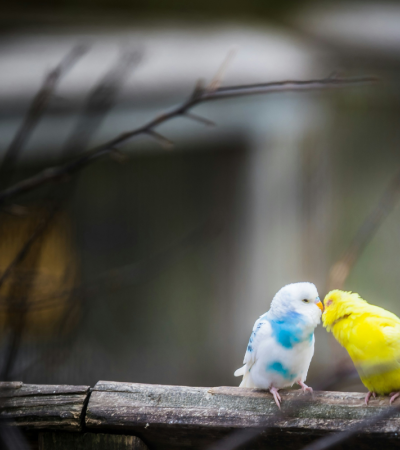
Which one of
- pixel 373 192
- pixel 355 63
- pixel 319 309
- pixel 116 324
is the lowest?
pixel 116 324

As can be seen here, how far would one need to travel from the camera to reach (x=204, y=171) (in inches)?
63.3

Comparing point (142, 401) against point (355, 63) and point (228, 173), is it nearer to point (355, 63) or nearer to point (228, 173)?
point (228, 173)

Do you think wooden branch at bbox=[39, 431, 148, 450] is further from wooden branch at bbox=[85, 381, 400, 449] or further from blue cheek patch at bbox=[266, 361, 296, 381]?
blue cheek patch at bbox=[266, 361, 296, 381]

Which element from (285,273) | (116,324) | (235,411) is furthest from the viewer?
(116,324)

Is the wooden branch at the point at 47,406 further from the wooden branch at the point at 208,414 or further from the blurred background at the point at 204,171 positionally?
the blurred background at the point at 204,171

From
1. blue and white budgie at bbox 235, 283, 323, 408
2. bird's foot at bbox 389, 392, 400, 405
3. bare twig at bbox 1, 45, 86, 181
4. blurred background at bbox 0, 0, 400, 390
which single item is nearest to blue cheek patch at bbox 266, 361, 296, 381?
blue and white budgie at bbox 235, 283, 323, 408

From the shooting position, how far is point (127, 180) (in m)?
1.65

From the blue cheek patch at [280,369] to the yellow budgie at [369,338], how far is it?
Result: 73 millimetres

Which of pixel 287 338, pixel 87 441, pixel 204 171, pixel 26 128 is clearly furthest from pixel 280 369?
pixel 204 171

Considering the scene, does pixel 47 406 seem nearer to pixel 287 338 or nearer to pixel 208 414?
pixel 208 414

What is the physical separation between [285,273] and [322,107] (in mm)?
572

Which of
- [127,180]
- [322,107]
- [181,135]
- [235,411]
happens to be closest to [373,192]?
[322,107]

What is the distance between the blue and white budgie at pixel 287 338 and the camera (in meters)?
0.54

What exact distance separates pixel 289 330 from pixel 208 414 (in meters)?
0.14
